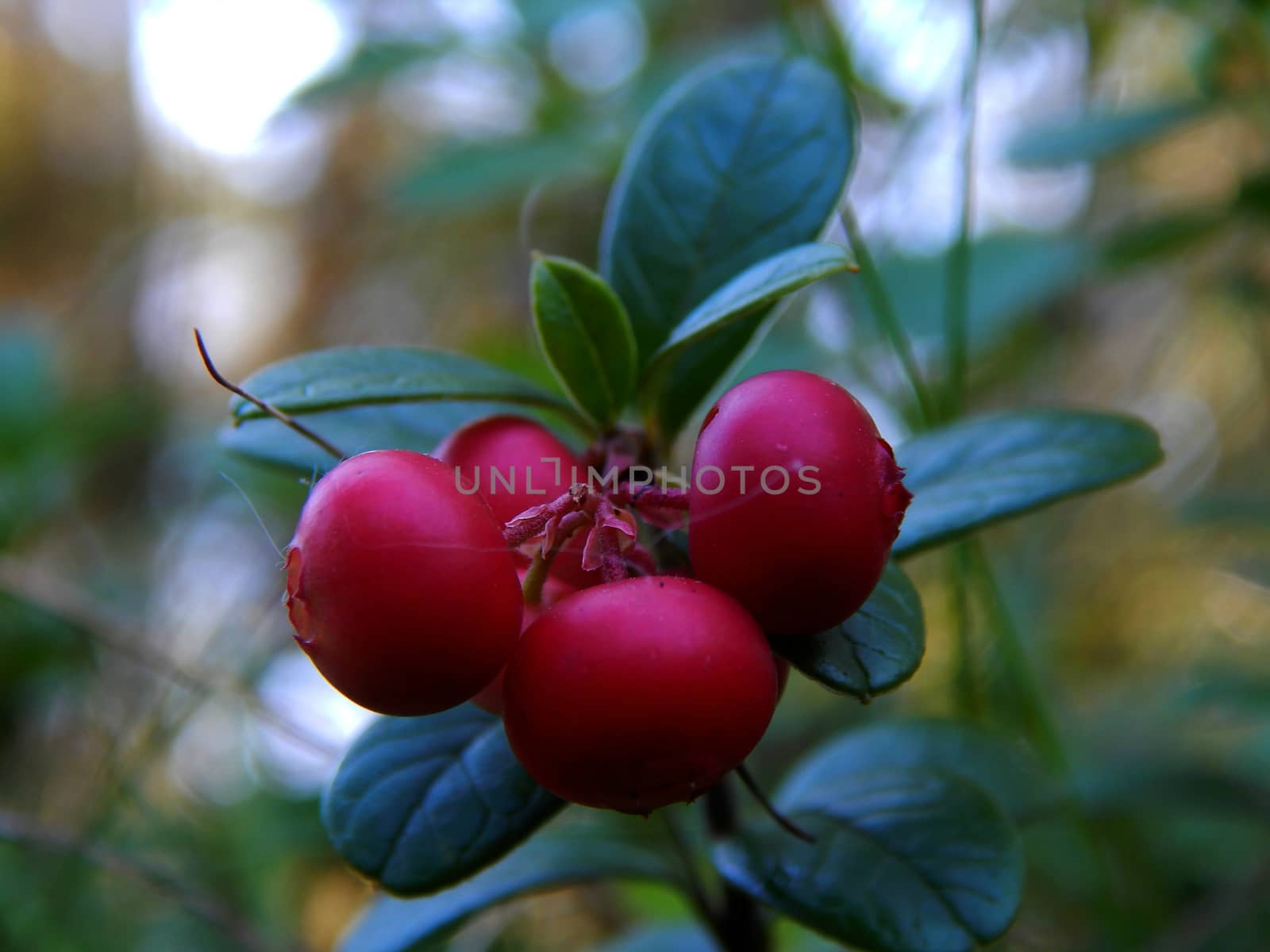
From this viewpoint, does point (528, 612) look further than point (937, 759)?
No

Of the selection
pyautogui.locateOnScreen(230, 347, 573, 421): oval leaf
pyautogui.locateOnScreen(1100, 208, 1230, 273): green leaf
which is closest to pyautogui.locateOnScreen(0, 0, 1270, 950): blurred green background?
pyautogui.locateOnScreen(1100, 208, 1230, 273): green leaf

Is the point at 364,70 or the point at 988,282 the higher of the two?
the point at 364,70

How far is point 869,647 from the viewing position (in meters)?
0.61

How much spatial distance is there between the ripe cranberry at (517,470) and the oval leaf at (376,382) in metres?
0.05

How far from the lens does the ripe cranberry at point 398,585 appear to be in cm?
49

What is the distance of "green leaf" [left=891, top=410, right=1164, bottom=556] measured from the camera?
74 cm

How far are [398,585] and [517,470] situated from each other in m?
0.16

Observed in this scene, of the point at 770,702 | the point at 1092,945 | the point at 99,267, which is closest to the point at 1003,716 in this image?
the point at 1092,945

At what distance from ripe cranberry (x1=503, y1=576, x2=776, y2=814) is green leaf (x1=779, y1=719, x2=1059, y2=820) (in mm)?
385

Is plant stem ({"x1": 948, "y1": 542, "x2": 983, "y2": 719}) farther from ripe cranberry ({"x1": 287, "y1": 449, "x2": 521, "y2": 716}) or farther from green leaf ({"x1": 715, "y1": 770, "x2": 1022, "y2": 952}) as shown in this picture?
ripe cranberry ({"x1": 287, "y1": 449, "x2": 521, "y2": 716})

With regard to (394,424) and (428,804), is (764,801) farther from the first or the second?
(394,424)

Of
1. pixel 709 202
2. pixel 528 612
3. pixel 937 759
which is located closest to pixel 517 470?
pixel 528 612

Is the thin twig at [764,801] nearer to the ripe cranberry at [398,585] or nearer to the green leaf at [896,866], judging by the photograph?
the green leaf at [896,866]

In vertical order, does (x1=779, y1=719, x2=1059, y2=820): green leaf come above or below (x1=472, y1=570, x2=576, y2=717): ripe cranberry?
below
